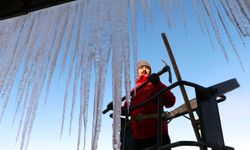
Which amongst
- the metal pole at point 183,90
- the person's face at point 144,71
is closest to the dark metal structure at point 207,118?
the metal pole at point 183,90

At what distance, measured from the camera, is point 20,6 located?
2459 mm

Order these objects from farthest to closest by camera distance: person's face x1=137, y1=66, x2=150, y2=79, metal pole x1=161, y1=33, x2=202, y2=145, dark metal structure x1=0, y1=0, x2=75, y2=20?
person's face x1=137, y1=66, x2=150, y2=79, metal pole x1=161, y1=33, x2=202, y2=145, dark metal structure x1=0, y1=0, x2=75, y2=20

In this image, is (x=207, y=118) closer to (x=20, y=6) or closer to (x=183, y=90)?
(x=183, y=90)

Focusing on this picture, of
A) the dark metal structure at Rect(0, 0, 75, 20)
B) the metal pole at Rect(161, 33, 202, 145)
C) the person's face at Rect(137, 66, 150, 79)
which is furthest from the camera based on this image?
the person's face at Rect(137, 66, 150, 79)

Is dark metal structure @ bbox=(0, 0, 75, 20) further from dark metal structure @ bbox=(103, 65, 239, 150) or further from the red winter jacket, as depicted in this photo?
the red winter jacket

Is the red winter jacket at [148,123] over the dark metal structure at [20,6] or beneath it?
beneath

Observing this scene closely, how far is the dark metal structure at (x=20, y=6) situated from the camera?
2.39 meters

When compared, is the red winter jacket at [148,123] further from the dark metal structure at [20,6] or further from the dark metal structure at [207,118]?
the dark metal structure at [20,6]

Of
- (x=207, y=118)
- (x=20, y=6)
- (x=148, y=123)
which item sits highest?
(x=20, y=6)

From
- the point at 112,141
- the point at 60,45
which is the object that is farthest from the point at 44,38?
the point at 112,141

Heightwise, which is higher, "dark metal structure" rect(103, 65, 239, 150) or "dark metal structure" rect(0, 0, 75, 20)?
"dark metal structure" rect(0, 0, 75, 20)

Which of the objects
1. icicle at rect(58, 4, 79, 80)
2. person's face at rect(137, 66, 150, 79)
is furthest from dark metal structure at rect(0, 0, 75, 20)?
person's face at rect(137, 66, 150, 79)

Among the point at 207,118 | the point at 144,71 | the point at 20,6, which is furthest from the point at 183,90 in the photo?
the point at 20,6

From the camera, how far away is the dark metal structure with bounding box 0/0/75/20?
2.39m
